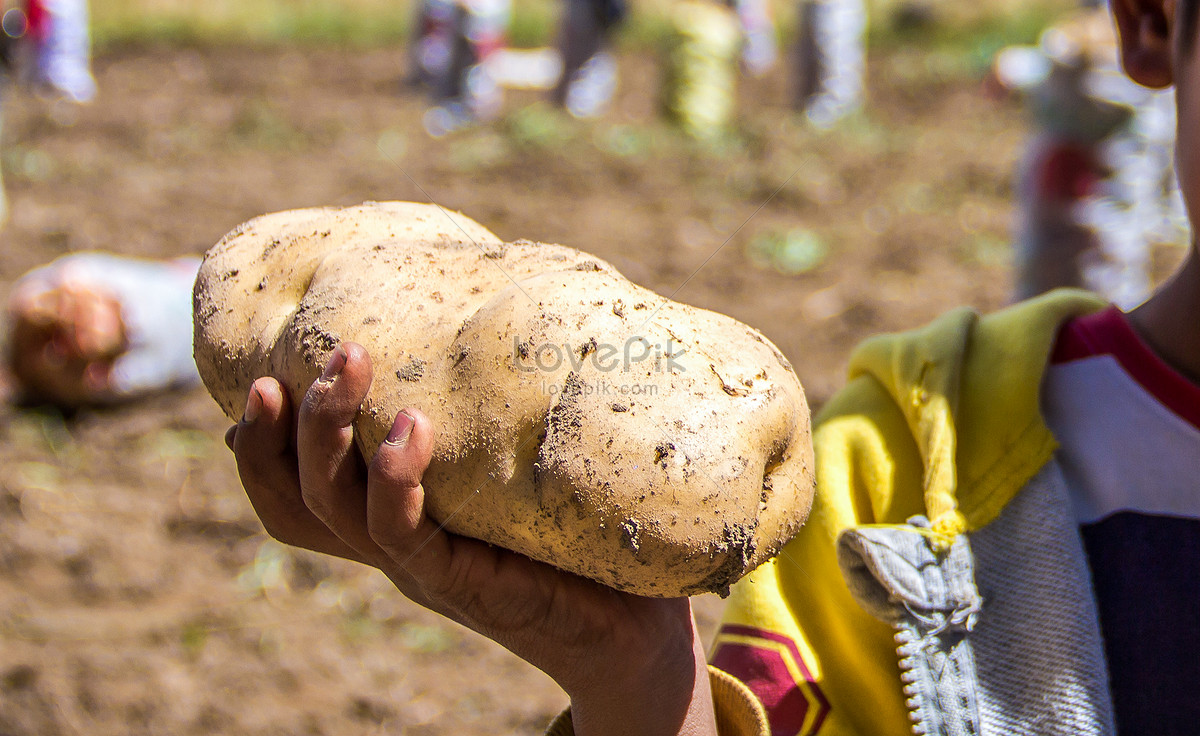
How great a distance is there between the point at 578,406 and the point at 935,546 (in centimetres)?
44

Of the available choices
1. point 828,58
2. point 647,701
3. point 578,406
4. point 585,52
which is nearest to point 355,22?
point 585,52

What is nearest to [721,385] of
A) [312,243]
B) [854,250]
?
[312,243]

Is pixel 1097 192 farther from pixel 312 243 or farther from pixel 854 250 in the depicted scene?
pixel 312 243

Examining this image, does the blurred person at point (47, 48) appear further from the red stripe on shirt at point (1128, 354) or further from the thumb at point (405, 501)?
the red stripe on shirt at point (1128, 354)

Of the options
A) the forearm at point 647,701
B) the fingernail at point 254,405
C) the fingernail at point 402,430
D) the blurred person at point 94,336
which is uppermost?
the fingernail at point 402,430

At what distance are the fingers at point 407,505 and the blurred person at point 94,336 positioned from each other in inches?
131

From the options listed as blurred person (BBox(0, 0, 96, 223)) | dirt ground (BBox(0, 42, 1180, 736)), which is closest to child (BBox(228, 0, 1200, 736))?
dirt ground (BBox(0, 42, 1180, 736))

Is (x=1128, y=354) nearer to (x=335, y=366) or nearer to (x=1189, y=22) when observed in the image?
(x=1189, y=22)

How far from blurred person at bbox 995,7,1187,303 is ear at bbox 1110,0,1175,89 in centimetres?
276

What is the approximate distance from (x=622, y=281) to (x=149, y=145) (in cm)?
686

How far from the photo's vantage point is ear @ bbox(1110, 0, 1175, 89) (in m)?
1.23

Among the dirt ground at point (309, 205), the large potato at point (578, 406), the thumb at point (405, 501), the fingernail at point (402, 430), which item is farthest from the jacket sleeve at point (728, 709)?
the dirt ground at point (309, 205)

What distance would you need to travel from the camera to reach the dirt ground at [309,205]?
2.62m

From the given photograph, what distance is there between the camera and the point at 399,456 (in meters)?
1.02
